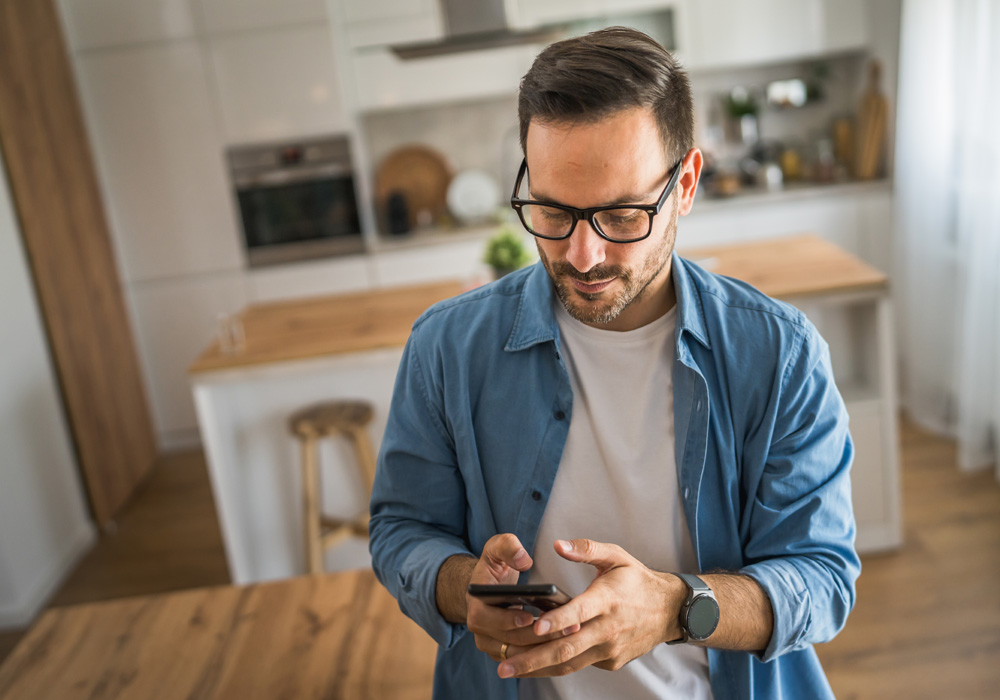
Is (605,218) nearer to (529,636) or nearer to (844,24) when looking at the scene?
(529,636)

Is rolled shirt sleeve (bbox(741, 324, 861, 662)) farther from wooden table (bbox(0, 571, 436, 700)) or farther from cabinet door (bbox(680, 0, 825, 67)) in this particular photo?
cabinet door (bbox(680, 0, 825, 67))

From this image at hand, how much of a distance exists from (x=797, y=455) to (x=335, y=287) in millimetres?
3480

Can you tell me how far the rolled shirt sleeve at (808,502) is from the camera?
41.6 inches

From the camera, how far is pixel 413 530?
44.5 inches

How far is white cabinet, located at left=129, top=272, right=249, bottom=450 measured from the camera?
430 cm

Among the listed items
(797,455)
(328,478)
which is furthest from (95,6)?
(797,455)

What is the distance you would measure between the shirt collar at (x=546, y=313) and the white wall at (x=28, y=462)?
252cm

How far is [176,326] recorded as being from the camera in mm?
4344

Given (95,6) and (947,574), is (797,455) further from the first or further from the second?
(95,6)

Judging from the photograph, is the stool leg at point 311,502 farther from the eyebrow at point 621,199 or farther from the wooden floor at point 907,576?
the eyebrow at point 621,199

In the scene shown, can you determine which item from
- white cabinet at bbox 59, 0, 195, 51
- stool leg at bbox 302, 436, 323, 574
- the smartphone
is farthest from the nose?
white cabinet at bbox 59, 0, 195, 51

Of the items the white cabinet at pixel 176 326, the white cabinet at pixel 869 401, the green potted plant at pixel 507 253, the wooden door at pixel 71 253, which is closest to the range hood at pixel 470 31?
the green potted plant at pixel 507 253

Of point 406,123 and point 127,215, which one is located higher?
point 406,123

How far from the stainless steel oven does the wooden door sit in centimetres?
69
